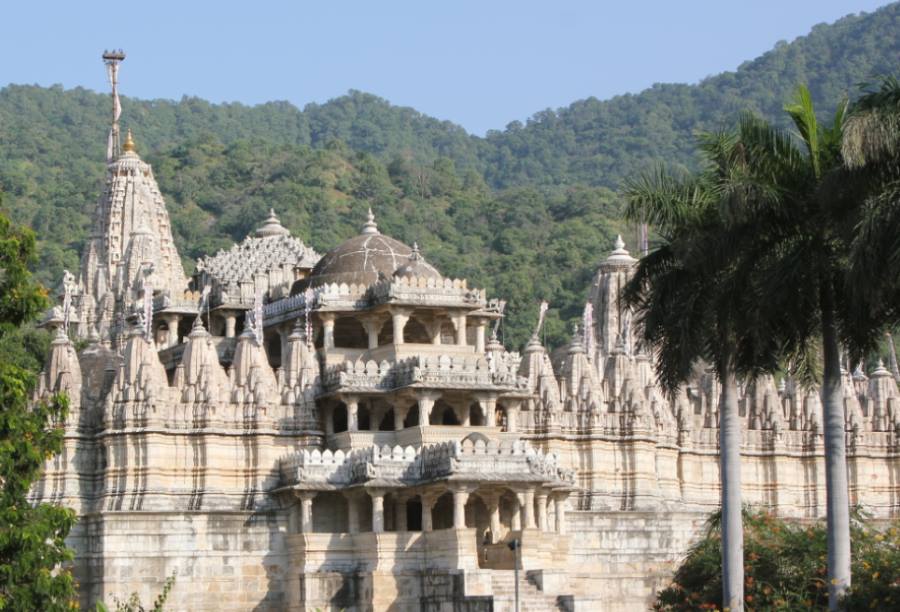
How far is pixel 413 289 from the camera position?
6612 centimetres

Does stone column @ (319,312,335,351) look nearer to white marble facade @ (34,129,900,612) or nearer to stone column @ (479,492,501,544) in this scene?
white marble facade @ (34,129,900,612)

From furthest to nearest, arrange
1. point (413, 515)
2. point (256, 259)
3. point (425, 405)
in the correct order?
point (256, 259) < point (413, 515) < point (425, 405)

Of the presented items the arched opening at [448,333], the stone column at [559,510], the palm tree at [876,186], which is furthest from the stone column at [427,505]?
the palm tree at [876,186]

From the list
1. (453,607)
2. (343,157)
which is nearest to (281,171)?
(343,157)

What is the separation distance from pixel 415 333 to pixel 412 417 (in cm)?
346

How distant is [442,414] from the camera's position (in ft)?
217

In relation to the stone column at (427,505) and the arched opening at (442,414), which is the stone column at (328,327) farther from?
the stone column at (427,505)

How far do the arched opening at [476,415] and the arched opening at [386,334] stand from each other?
359 centimetres

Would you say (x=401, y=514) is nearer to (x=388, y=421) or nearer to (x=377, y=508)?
(x=377, y=508)

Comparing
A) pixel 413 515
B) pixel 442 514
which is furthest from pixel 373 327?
pixel 442 514

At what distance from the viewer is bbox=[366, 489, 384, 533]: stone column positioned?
6062 cm

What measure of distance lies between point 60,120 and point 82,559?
138 meters

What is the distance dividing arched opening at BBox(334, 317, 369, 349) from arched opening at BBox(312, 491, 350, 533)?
6.71 metres

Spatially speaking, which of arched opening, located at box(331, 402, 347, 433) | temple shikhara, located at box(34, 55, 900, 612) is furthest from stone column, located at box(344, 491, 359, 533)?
arched opening, located at box(331, 402, 347, 433)
